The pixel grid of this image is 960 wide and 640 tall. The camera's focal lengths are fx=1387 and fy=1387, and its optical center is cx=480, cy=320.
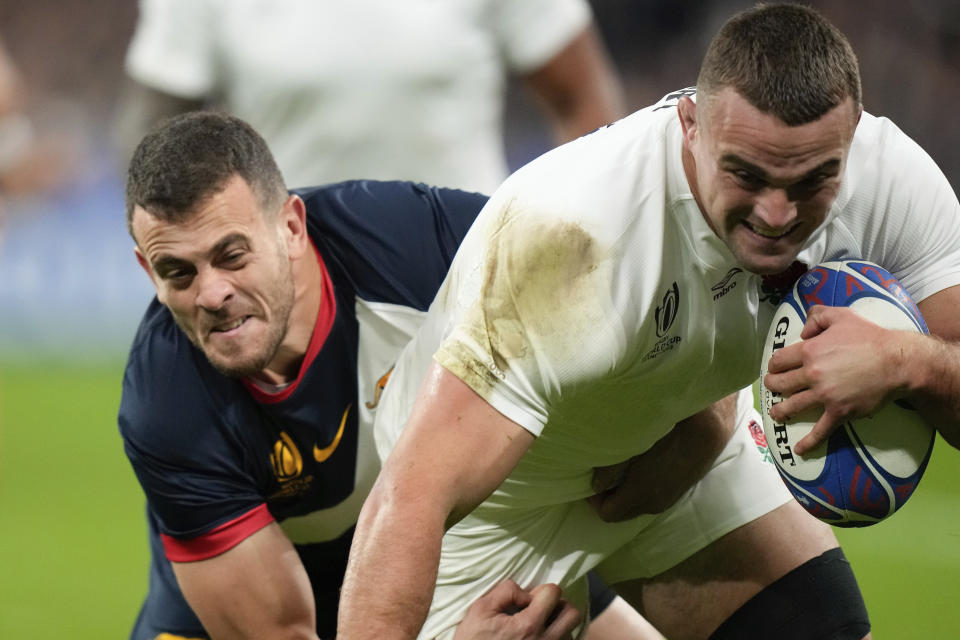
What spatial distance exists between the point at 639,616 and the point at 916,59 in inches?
296

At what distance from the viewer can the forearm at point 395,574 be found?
2.28m

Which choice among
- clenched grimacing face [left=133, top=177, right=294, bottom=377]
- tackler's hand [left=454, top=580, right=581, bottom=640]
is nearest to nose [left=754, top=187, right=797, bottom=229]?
tackler's hand [left=454, top=580, right=581, bottom=640]

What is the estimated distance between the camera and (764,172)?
2277 mm

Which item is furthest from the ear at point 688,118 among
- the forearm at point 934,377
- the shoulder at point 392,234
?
the shoulder at point 392,234

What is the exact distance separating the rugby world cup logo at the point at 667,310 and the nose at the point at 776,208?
9.7 inches

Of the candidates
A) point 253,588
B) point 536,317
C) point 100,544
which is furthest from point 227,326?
point 100,544

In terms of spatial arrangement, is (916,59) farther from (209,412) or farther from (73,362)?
(209,412)

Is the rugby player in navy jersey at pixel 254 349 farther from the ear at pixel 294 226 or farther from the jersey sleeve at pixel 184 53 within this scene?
the jersey sleeve at pixel 184 53

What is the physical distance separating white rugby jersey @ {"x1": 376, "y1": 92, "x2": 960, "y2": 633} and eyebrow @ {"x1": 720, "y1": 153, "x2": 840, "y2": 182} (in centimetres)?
17

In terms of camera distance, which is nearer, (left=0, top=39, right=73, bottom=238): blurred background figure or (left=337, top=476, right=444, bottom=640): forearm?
(left=337, top=476, right=444, bottom=640): forearm

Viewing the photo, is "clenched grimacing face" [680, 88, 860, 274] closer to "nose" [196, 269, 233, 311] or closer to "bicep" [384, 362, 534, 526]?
"bicep" [384, 362, 534, 526]

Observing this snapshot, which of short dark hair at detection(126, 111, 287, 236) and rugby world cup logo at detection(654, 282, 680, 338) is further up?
short dark hair at detection(126, 111, 287, 236)

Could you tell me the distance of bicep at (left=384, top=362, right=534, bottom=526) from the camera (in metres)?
2.30

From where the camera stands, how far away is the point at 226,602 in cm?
330
